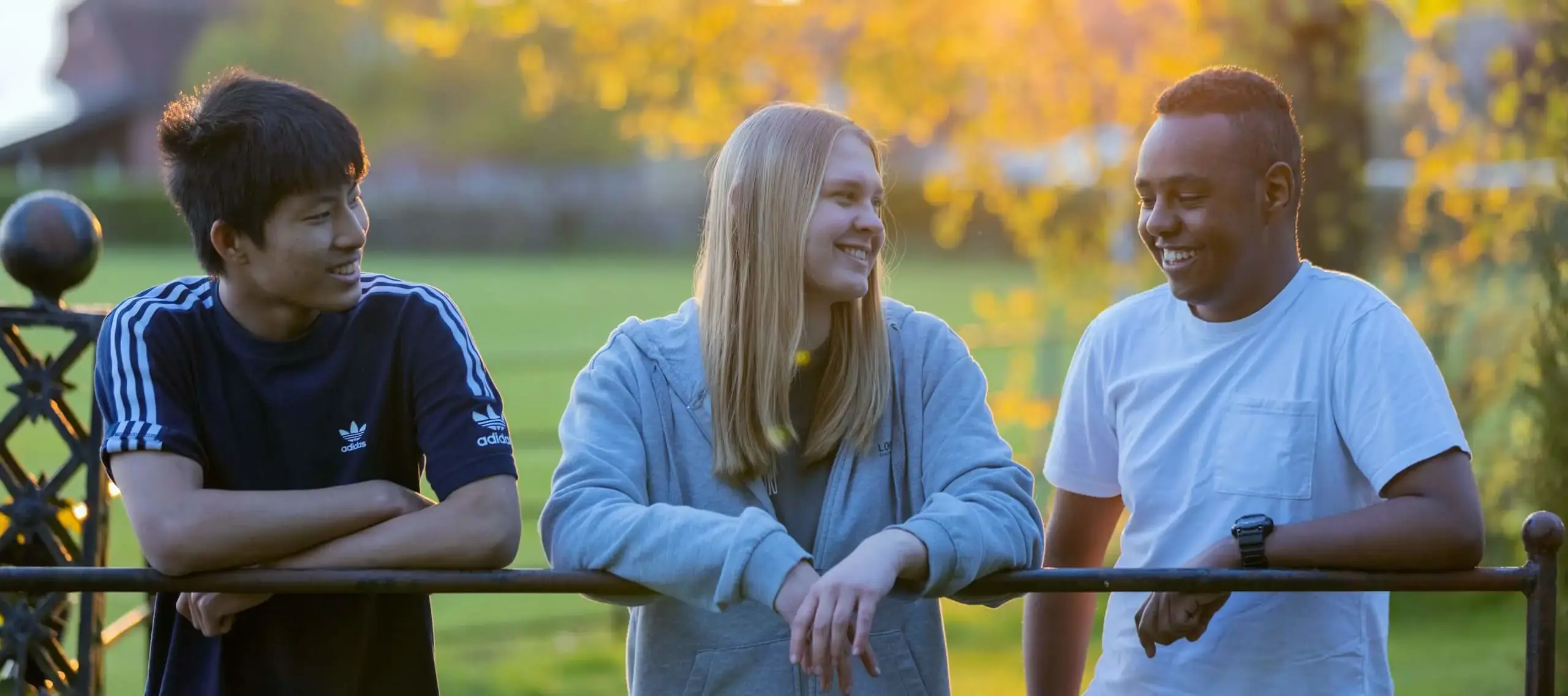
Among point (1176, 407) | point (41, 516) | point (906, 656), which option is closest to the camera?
point (906, 656)

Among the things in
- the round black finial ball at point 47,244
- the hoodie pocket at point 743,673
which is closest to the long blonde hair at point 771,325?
the hoodie pocket at point 743,673

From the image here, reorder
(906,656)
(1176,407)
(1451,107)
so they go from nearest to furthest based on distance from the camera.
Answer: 1. (906,656)
2. (1176,407)
3. (1451,107)

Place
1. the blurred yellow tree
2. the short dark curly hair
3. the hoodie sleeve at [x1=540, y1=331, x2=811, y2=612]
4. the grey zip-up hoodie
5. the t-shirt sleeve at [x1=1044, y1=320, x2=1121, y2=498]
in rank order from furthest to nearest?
1. the blurred yellow tree
2. the t-shirt sleeve at [x1=1044, y1=320, x2=1121, y2=498]
3. the short dark curly hair
4. the grey zip-up hoodie
5. the hoodie sleeve at [x1=540, y1=331, x2=811, y2=612]

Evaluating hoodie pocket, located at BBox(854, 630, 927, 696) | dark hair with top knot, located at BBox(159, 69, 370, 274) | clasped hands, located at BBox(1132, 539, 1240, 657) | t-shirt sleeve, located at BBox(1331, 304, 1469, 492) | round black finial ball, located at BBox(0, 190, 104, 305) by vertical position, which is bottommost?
hoodie pocket, located at BBox(854, 630, 927, 696)

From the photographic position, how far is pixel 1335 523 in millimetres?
2336

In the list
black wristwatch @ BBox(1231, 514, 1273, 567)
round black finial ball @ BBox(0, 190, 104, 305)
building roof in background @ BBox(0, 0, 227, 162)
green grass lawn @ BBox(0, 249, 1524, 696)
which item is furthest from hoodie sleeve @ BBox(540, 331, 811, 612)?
building roof in background @ BBox(0, 0, 227, 162)

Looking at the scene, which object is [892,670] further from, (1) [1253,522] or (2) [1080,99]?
(2) [1080,99]

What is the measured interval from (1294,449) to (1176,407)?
0.23 metres

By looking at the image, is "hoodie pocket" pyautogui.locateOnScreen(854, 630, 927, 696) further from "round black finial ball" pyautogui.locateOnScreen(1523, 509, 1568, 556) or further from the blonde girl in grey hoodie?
"round black finial ball" pyautogui.locateOnScreen(1523, 509, 1568, 556)

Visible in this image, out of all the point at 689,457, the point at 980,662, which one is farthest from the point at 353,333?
the point at 980,662

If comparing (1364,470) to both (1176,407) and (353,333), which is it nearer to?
(1176,407)

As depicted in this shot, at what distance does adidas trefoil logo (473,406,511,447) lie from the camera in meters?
2.51

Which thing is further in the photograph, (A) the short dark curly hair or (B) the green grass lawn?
(B) the green grass lawn

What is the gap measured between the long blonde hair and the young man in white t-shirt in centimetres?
52
